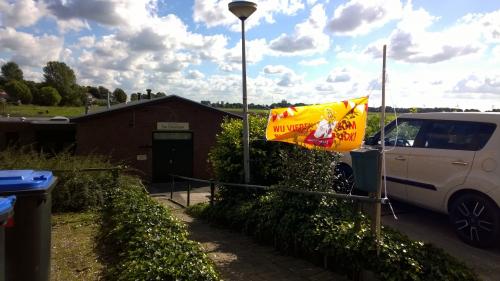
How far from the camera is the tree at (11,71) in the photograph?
101881 mm

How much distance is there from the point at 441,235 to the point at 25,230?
5582 mm

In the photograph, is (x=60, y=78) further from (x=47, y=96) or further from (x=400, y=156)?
(x=400, y=156)

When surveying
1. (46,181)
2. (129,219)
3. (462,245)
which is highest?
(46,181)

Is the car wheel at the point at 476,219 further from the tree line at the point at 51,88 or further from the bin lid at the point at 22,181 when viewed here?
the tree line at the point at 51,88

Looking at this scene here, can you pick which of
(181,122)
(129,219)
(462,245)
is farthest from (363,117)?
(181,122)

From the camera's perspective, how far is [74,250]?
5.95 metres

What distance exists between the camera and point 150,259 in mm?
4160

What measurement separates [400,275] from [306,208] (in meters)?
1.88

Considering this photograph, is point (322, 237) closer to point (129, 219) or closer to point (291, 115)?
point (291, 115)

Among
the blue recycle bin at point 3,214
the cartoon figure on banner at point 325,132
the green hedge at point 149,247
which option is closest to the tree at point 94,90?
the green hedge at point 149,247

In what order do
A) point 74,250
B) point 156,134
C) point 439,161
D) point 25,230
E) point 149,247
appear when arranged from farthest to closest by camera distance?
point 156,134 → point 439,161 → point 74,250 → point 149,247 → point 25,230

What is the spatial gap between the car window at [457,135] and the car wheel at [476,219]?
2.44 feet

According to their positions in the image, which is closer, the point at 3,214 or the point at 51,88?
the point at 3,214

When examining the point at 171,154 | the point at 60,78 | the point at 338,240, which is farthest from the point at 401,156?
the point at 60,78
